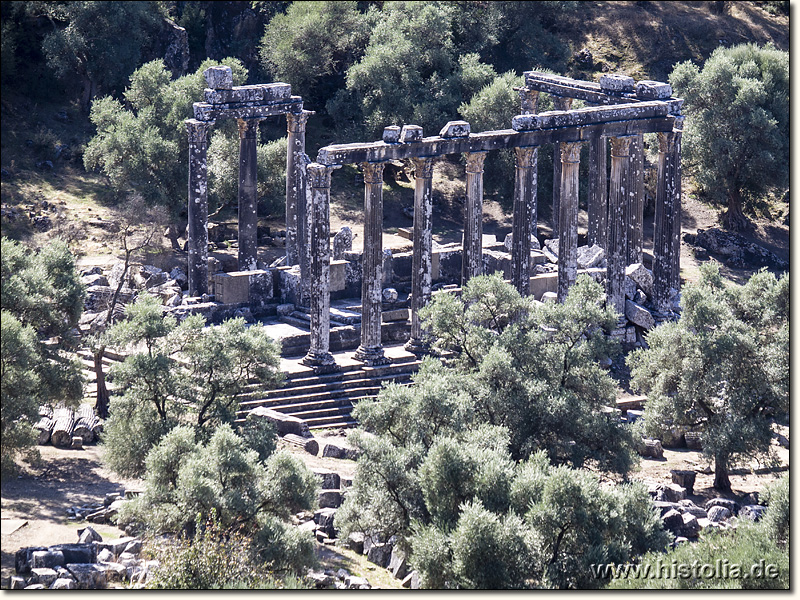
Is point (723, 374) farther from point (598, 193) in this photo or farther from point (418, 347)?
point (598, 193)

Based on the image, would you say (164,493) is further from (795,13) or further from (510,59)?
(510,59)

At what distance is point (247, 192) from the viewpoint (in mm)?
49125

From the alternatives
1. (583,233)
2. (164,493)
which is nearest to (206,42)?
(583,233)

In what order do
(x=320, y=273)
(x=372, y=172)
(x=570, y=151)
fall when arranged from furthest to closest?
(x=570, y=151)
(x=372, y=172)
(x=320, y=273)

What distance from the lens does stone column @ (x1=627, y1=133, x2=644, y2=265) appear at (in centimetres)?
4941

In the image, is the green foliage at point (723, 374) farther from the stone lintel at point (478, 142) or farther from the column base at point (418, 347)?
the stone lintel at point (478, 142)

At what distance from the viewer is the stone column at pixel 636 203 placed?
49406 mm

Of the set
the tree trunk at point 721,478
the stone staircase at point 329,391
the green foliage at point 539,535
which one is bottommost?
the tree trunk at point 721,478

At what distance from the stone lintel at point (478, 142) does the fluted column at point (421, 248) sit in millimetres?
663

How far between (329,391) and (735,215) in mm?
27561

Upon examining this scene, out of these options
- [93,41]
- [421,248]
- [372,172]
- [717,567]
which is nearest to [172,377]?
[372,172]

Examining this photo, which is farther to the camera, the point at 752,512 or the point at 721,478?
the point at 721,478

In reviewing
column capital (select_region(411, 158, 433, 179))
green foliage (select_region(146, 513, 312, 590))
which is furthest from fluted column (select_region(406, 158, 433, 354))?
green foliage (select_region(146, 513, 312, 590))

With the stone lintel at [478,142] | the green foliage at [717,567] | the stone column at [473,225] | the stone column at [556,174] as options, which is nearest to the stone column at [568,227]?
the stone lintel at [478,142]
